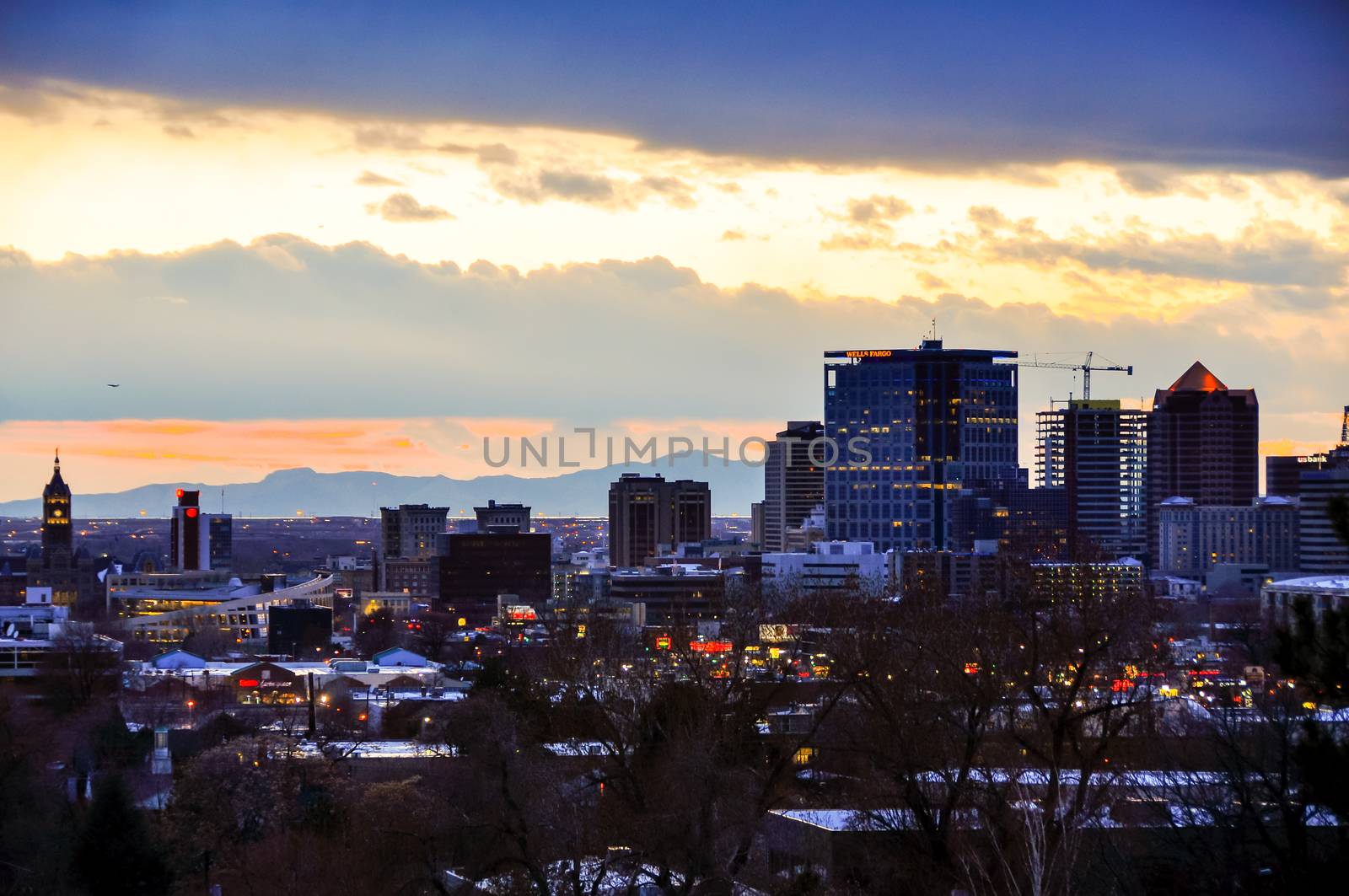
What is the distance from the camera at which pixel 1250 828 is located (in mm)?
18438

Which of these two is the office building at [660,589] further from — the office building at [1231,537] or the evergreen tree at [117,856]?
the evergreen tree at [117,856]

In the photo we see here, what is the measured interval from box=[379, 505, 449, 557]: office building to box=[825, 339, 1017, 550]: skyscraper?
147 feet

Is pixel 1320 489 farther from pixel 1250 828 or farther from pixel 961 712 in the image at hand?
pixel 1250 828

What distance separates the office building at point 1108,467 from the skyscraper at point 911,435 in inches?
764

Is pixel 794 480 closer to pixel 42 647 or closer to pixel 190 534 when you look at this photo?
pixel 190 534

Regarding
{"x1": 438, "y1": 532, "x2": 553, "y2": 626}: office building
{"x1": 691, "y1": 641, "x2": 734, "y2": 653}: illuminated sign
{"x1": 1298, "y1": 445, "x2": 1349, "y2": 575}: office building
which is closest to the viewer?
{"x1": 691, "y1": 641, "x2": 734, "y2": 653}: illuminated sign

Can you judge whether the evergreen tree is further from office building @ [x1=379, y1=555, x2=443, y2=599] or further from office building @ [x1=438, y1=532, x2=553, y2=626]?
office building @ [x1=379, y1=555, x2=443, y2=599]

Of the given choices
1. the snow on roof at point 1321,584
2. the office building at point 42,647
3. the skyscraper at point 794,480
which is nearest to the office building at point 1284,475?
the skyscraper at point 794,480

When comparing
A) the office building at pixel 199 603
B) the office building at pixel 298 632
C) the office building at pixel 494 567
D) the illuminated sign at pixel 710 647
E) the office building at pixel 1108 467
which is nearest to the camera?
the illuminated sign at pixel 710 647

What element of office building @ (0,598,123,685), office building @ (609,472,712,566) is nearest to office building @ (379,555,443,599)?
office building @ (609,472,712,566)

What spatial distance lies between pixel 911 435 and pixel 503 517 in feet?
116

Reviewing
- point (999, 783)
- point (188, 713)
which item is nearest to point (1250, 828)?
point (999, 783)

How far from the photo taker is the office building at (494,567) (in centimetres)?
12912

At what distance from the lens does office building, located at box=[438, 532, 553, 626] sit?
424 ft
